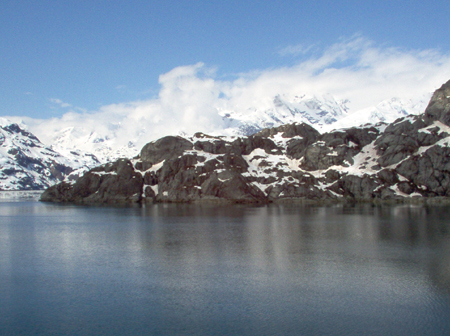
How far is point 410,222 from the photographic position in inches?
3602

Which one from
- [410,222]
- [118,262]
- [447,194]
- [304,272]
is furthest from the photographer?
[447,194]

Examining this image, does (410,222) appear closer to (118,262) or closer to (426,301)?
(426,301)

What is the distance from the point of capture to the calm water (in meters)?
29.9

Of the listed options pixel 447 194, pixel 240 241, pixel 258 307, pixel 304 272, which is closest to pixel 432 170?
pixel 447 194

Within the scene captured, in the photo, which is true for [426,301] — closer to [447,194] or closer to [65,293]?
[65,293]

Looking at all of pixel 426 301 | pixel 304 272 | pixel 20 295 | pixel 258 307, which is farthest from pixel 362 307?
pixel 20 295

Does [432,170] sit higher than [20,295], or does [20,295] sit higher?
[432,170]

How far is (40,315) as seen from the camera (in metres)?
31.9

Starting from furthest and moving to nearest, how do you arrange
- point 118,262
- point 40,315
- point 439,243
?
point 439,243 → point 118,262 → point 40,315

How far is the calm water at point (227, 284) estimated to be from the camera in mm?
29859

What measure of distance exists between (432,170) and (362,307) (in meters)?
183

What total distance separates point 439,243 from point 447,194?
143m

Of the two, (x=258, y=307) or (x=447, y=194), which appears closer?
(x=258, y=307)

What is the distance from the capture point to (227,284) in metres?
39.9
